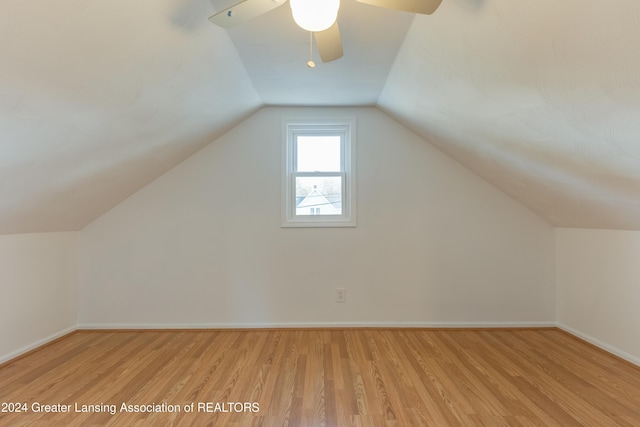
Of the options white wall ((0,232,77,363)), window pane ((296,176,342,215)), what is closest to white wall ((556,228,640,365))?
window pane ((296,176,342,215))

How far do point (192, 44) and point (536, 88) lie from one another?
176 centimetres

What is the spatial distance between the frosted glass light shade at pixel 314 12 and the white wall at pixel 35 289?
2.88 m

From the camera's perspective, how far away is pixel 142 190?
10.5 ft

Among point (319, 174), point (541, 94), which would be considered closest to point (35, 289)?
point (319, 174)

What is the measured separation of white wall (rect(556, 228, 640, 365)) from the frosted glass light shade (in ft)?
9.24

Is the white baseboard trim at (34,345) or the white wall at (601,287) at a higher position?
the white wall at (601,287)

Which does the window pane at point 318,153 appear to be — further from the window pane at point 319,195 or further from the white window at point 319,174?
the window pane at point 319,195

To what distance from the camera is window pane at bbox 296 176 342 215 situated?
3.34 meters

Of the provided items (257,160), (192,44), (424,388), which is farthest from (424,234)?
(192,44)

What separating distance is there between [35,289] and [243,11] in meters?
3.00

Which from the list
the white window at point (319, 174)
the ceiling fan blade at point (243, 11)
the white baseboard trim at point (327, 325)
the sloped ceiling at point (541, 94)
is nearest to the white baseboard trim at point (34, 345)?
the white baseboard trim at point (327, 325)

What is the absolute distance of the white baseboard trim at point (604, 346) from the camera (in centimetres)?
245

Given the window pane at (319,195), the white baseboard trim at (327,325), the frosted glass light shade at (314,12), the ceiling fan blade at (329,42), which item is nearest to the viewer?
the frosted glass light shade at (314,12)

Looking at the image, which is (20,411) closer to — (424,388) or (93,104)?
(93,104)
